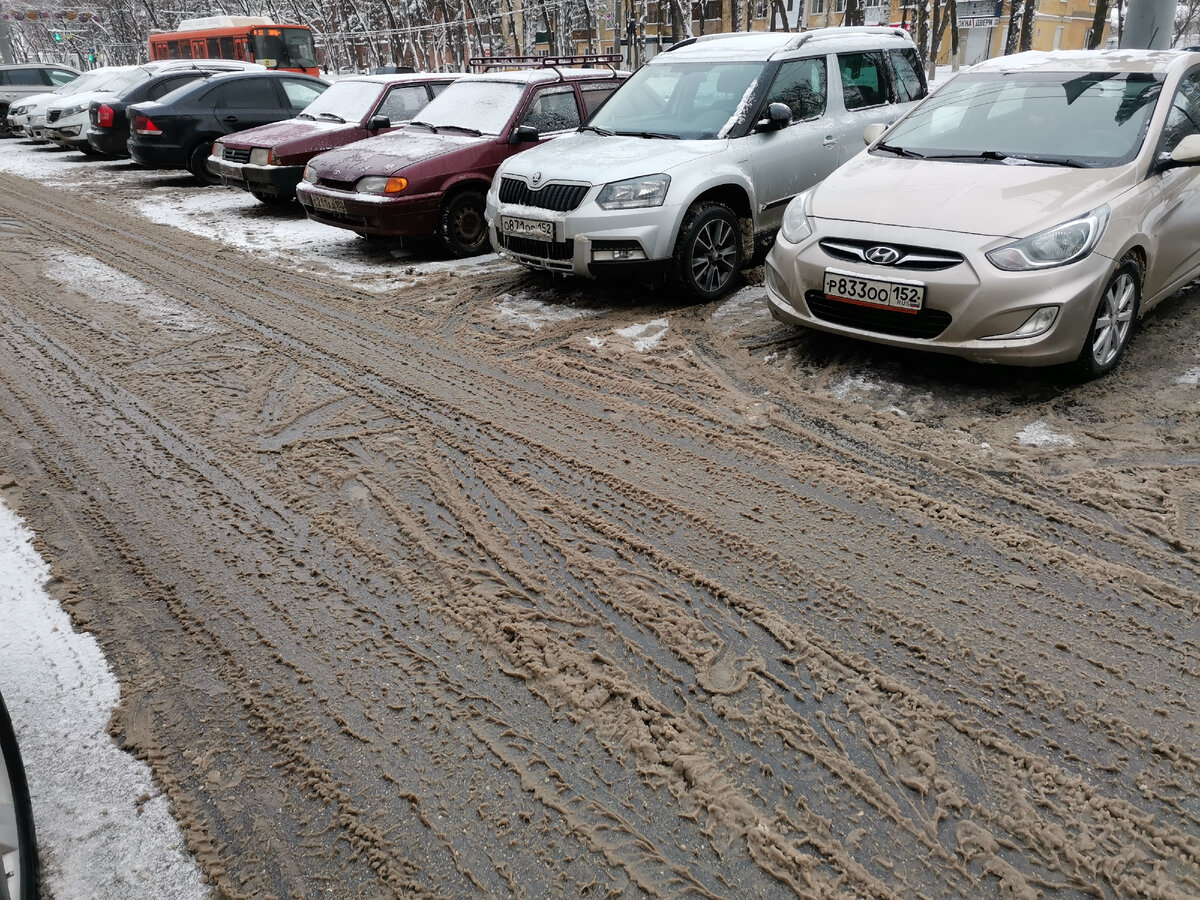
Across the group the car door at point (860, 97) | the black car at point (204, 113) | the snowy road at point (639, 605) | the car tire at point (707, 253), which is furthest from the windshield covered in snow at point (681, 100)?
the black car at point (204, 113)

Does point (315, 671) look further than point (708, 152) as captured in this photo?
No

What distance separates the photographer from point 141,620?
3.09 meters

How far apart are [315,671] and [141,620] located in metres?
0.79

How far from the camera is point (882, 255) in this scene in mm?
4750

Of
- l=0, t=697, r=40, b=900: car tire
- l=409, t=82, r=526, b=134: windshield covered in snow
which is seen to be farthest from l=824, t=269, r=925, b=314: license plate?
l=409, t=82, r=526, b=134: windshield covered in snow

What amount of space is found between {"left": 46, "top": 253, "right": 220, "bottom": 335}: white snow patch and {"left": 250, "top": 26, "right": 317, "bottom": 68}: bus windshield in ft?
78.0

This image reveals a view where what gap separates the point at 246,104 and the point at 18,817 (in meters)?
14.5

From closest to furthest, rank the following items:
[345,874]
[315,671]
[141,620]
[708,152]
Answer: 1. [345,874]
2. [315,671]
3. [141,620]
4. [708,152]

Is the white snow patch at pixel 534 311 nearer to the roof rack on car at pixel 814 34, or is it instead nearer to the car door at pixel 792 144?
the car door at pixel 792 144

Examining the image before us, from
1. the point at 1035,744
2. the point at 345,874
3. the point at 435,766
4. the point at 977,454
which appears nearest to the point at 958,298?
the point at 977,454

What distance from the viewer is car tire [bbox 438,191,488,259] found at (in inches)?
336

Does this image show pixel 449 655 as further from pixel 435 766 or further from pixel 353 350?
pixel 353 350

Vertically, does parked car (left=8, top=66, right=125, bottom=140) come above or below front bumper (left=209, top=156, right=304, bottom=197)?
above

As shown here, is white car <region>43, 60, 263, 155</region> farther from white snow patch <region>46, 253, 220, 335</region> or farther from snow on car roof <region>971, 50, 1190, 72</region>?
snow on car roof <region>971, 50, 1190, 72</region>
